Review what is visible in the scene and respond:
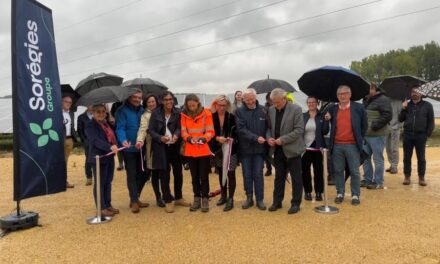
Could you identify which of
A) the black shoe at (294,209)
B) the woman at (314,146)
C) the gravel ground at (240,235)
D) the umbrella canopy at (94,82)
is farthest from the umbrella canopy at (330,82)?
the umbrella canopy at (94,82)

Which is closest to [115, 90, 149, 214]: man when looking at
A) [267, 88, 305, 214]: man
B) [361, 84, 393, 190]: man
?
[267, 88, 305, 214]: man

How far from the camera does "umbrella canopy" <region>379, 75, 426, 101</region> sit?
27.1ft

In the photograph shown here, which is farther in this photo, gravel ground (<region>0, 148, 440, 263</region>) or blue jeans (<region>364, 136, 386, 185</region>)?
blue jeans (<region>364, 136, 386, 185</region>)

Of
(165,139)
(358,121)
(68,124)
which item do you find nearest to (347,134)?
(358,121)

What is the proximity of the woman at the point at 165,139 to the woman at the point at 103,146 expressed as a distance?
1.93 ft

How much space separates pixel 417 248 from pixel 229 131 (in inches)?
112

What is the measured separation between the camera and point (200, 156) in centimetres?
537

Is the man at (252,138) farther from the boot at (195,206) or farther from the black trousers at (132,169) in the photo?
the black trousers at (132,169)

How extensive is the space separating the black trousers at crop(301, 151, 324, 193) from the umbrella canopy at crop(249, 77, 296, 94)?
10.2 feet

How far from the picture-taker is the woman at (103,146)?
5.16 metres

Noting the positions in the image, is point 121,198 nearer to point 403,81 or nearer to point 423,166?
point 423,166

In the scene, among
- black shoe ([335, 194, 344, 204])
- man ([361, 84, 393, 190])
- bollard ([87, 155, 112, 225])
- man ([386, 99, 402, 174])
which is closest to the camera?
bollard ([87, 155, 112, 225])

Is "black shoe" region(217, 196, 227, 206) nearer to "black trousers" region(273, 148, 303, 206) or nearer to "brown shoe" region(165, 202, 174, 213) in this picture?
"brown shoe" region(165, 202, 174, 213)

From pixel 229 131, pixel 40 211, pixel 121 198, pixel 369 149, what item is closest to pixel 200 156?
pixel 229 131
